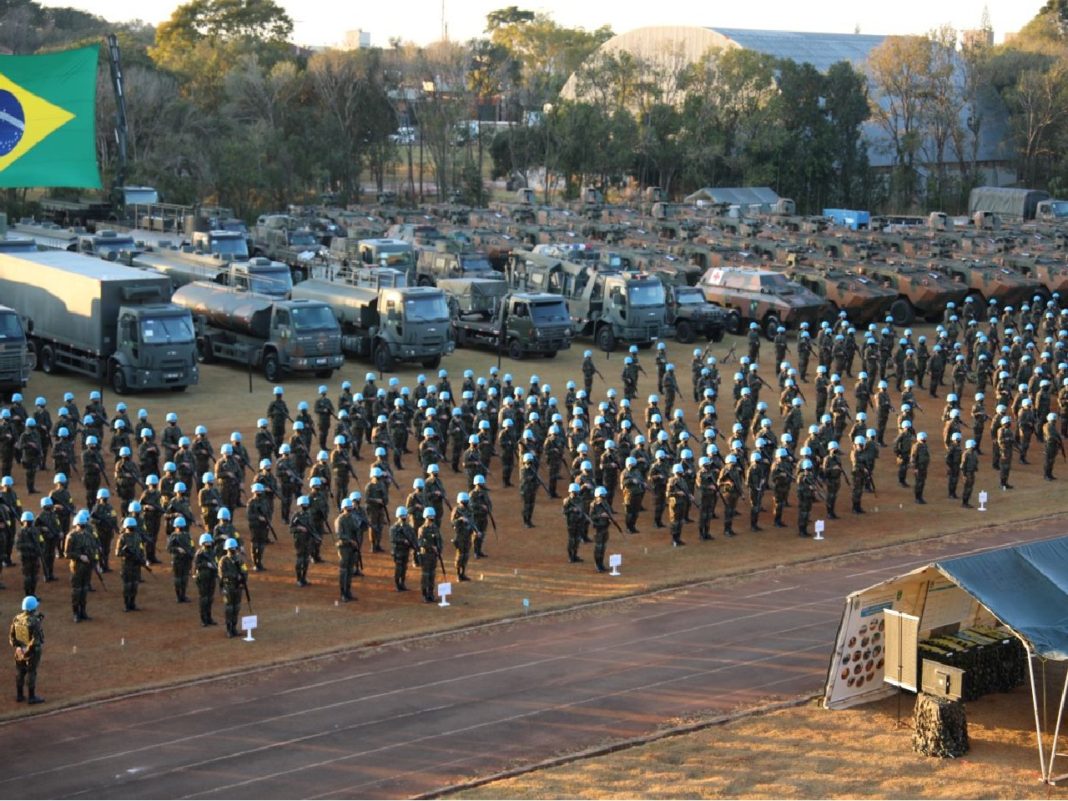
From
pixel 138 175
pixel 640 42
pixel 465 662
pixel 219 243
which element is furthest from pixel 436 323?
pixel 640 42

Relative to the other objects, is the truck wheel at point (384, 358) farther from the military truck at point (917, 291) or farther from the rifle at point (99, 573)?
the military truck at point (917, 291)

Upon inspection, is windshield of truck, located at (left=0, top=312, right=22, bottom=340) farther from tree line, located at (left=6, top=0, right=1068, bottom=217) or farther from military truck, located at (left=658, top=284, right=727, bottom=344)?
tree line, located at (left=6, top=0, right=1068, bottom=217)

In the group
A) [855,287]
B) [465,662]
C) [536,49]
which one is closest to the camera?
[465,662]

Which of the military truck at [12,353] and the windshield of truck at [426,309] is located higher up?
the windshield of truck at [426,309]

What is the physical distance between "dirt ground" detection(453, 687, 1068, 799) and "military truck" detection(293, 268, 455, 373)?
818 inches

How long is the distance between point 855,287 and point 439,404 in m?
19.8

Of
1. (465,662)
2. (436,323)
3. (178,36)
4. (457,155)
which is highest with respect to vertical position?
(178,36)

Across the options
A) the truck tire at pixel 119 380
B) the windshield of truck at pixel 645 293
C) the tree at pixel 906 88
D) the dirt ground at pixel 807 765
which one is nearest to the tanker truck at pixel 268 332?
the truck tire at pixel 119 380

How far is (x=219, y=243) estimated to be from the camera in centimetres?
4550

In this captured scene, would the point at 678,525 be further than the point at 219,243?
No

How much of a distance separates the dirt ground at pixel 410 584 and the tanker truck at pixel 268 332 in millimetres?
4465

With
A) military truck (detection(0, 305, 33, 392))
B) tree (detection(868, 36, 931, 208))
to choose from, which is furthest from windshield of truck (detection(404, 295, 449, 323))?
tree (detection(868, 36, 931, 208))

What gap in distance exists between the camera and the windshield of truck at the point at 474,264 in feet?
148

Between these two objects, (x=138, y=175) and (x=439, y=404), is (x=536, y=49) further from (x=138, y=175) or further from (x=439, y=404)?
(x=439, y=404)
